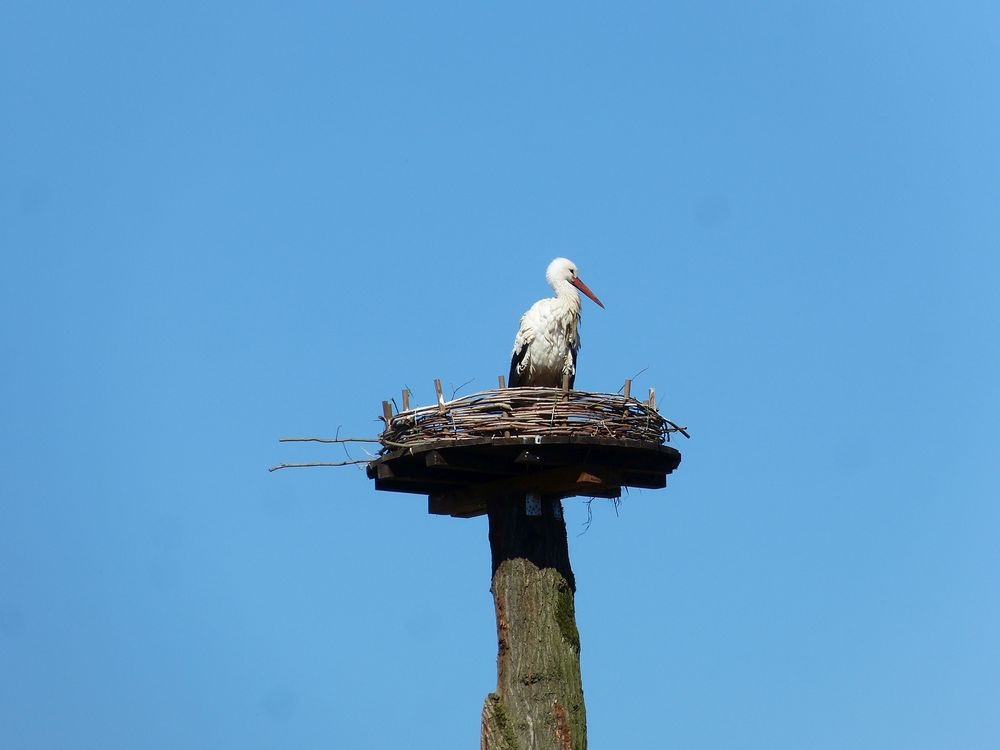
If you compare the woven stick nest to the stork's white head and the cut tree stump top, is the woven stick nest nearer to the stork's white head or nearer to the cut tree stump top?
the cut tree stump top

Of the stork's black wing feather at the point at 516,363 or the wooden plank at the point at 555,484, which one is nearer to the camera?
the wooden plank at the point at 555,484

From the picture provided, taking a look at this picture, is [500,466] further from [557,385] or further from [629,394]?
[557,385]

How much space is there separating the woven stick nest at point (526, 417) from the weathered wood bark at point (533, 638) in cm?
71

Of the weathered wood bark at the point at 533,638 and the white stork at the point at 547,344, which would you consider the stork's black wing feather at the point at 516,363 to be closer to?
the white stork at the point at 547,344

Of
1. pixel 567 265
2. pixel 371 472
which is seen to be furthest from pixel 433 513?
pixel 567 265

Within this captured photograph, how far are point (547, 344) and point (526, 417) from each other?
2397mm

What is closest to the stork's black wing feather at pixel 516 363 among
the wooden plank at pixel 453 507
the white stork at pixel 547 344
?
the white stork at pixel 547 344

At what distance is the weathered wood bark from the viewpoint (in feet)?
33.8

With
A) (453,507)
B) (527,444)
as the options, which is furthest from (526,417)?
(453,507)

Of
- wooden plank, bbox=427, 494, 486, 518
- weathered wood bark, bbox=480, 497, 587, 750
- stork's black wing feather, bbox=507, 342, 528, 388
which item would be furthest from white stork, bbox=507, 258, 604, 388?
weathered wood bark, bbox=480, 497, 587, 750

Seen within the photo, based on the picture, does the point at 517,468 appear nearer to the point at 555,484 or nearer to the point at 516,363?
the point at 555,484

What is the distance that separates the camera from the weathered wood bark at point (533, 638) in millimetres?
10312

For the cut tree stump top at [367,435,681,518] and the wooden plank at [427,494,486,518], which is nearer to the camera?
the cut tree stump top at [367,435,681,518]

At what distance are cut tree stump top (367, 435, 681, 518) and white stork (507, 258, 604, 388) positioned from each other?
176cm
